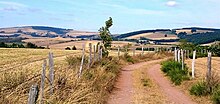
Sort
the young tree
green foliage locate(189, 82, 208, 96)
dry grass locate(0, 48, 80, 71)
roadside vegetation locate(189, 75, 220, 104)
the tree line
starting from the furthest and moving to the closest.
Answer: the tree line
the young tree
dry grass locate(0, 48, 80, 71)
green foliage locate(189, 82, 208, 96)
roadside vegetation locate(189, 75, 220, 104)

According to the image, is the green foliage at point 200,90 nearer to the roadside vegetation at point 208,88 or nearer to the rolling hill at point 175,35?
the roadside vegetation at point 208,88

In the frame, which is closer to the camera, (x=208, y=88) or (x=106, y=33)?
(x=208, y=88)

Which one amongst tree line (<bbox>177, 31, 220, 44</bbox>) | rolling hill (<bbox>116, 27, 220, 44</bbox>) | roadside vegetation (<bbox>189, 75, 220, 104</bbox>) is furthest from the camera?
rolling hill (<bbox>116, 27, 220, 44</bbox>)

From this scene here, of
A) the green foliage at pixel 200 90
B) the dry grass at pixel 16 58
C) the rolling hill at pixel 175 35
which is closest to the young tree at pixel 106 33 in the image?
the dry grass at pixel 16 58

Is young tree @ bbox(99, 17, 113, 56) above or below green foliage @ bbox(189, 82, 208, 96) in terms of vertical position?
above

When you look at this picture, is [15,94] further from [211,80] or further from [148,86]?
[148,86]

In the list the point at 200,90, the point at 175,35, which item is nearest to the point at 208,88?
the point at 200,90

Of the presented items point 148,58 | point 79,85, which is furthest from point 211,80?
point 148,58

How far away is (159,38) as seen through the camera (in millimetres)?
154500

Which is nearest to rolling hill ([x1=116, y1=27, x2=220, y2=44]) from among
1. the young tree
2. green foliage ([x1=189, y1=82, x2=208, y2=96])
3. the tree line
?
the tree line

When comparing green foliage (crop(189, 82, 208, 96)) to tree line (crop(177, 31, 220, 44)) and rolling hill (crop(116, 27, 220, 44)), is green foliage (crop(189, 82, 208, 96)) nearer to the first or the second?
tree line (crop(177, 31, 220, 44))

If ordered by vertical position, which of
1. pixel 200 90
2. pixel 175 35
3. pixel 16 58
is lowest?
pixel 175 35

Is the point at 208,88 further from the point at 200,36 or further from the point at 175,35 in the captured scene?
the point at 175,35

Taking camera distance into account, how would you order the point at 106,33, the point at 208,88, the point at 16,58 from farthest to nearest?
the point at 16,58 < the point at 106,33 < the point at 208,88
